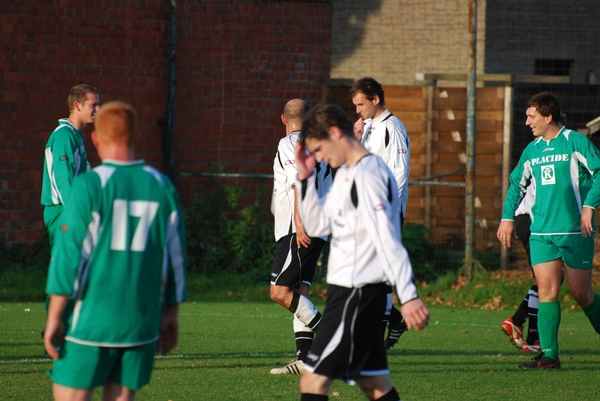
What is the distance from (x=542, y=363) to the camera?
7477 mm

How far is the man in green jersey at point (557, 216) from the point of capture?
7539mm

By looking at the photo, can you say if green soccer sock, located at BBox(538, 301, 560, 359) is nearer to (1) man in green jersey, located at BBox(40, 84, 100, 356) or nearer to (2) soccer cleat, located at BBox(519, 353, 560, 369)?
(2) soccer cleat, located at BBox(519, 353, 560, 369)

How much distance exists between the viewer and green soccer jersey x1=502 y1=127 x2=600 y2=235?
24.9 feet

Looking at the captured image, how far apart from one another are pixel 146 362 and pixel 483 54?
2025 centimetres

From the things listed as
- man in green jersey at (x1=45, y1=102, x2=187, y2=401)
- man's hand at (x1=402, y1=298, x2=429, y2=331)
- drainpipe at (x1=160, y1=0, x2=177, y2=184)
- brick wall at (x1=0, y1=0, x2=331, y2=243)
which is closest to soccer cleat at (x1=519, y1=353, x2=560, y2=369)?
man's hand at (x1=402, y1=298, x2=429, y2=331)

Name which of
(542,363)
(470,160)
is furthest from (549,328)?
(470,160)

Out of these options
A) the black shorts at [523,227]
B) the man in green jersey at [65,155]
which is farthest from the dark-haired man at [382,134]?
the black shorts at [523,227]

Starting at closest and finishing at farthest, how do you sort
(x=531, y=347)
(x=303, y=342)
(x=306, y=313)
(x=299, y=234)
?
(x=299, y=234), (x=306, y=313), (x=303, y=342), (x=531, y=347)

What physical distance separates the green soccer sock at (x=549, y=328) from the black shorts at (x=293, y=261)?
209 cm

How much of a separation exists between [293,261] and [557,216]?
2399 millimetres

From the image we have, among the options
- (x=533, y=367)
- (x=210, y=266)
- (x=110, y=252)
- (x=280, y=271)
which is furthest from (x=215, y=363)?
(x=210, y=266)

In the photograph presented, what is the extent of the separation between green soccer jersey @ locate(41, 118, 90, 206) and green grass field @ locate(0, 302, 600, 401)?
1467mm

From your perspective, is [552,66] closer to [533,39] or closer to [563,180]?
[533,39]

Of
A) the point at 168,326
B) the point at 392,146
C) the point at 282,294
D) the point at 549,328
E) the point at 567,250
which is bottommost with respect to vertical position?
the point at 549,328
